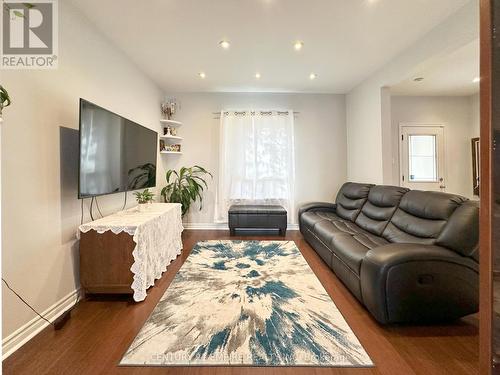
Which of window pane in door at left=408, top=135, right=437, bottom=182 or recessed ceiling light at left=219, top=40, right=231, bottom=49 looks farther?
window pane in door at left=408, top=135, right=437, bottom=182

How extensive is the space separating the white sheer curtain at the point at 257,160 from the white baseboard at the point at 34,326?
9.07 ft

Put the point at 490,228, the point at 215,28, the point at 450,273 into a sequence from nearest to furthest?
the point at 490,228 → the point at 450,273 → the point at 215,28

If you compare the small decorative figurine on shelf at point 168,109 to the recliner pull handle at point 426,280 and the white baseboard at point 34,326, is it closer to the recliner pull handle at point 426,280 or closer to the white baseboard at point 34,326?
the white baseboard at point 34,326

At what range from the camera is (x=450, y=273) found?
1.67m

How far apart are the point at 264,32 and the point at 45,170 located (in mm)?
2499

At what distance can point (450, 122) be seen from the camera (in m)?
4.64

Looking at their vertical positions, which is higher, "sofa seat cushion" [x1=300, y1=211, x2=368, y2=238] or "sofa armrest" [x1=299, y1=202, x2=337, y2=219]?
"sofa armrest" [x1=299, y1=202, x2=337, y2=219]

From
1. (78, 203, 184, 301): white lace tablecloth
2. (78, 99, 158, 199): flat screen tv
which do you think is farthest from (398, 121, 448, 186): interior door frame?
(78, 99, 158, 199): flat screen tv

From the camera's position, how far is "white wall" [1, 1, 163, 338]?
1568 mm

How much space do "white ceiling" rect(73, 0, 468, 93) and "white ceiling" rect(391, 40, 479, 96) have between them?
527 millimetres

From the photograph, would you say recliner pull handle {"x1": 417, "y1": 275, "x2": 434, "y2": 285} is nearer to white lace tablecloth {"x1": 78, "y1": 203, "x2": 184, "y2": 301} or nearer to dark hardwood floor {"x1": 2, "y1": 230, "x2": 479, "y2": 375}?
dark hardwood floor {"x1": 2, "y1": 230, "x2": 479, "y2": 375}

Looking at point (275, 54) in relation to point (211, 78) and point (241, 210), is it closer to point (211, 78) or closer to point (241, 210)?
point (211, 78)

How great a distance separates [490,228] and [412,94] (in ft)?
15.6

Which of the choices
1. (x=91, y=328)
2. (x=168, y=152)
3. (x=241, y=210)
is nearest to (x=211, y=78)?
(x=168, y=152)
